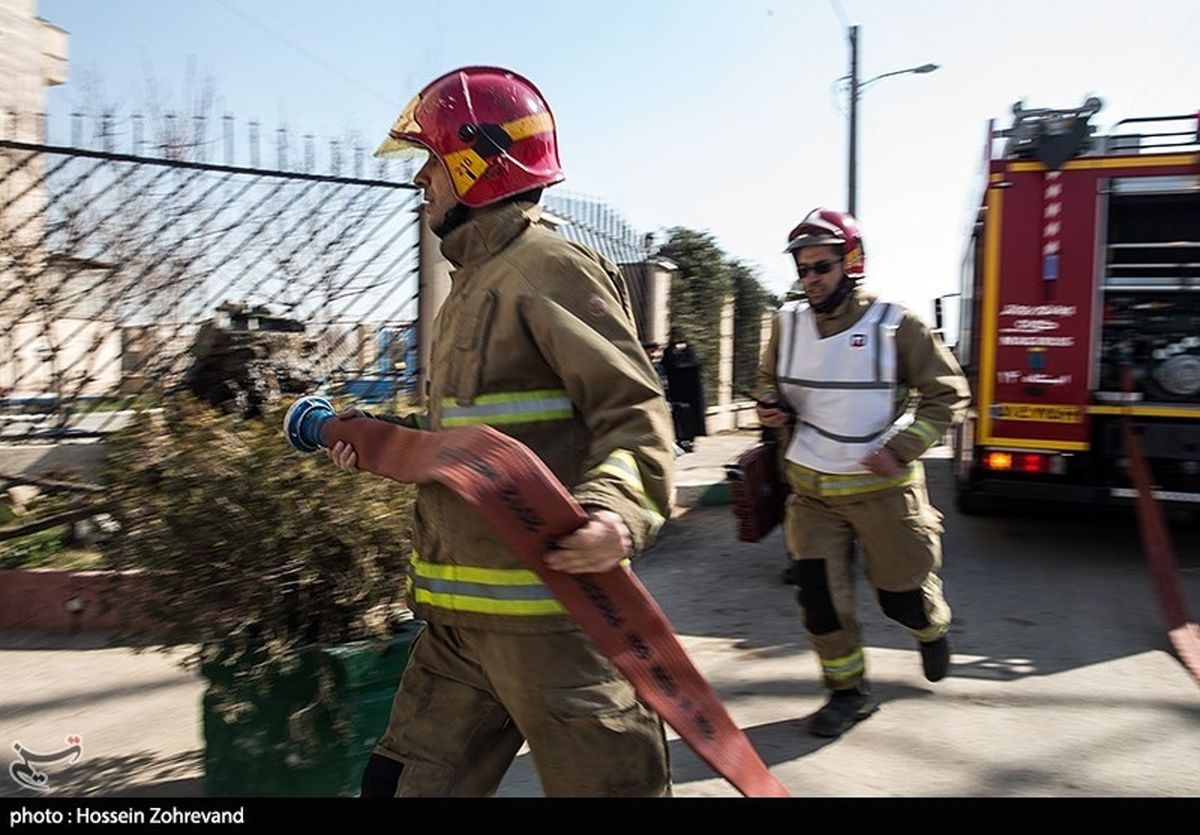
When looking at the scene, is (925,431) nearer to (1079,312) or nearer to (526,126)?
(526,126)

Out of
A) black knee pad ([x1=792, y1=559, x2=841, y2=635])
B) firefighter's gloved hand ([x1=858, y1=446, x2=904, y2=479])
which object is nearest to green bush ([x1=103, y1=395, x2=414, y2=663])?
black knee pad ([x1=792, y1=559, x2=841, y2=635])

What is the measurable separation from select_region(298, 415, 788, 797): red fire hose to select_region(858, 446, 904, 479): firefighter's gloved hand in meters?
1.92

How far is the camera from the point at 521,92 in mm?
2293

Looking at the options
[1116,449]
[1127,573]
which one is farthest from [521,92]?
[1127,573]

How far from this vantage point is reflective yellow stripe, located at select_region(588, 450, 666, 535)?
1940mm

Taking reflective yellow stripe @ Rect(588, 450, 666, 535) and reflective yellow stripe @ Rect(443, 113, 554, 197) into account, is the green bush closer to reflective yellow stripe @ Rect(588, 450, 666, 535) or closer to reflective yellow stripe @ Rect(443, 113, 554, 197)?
reflective yellow stripe @ Rect(443, 113, 554, 197)

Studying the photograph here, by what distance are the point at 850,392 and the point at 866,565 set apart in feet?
2.26

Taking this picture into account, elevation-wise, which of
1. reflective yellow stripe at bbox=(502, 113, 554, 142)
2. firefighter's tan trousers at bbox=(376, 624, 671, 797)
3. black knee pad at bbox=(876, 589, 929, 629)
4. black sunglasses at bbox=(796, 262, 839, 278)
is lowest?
black knee pad at bbox=(876, 589, 929, 629)

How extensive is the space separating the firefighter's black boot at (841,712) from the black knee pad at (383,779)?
2.09m

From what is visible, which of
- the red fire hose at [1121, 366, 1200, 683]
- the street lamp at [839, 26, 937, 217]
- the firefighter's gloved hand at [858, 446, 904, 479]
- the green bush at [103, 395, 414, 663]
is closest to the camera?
the green bush at [103, 395, 414, 663]

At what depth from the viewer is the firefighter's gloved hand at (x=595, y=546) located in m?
1.86

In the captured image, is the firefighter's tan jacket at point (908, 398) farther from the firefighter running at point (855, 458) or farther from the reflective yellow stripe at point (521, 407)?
the reflective yellow stripe at point (521, 407)

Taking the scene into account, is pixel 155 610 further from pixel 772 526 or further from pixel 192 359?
pixel 772 526

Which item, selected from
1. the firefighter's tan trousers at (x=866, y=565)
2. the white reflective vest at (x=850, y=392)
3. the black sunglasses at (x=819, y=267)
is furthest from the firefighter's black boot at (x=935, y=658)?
the black sunglasses at (x=819, y=267)
